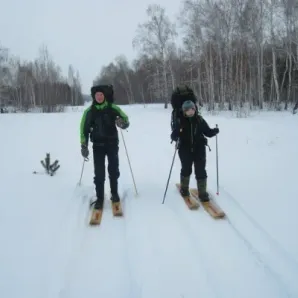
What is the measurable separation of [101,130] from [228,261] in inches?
109

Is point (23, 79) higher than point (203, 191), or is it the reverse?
point (23, 79)

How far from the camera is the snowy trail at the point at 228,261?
9.30 feet

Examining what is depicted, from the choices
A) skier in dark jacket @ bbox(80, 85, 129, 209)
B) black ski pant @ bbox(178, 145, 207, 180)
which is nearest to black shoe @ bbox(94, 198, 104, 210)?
skier in dark jacket @ bbox(80, 85, 129, 209)

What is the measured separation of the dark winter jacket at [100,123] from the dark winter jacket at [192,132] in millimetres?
1032

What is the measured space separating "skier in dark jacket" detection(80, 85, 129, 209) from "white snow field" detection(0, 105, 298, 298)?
1.71ft

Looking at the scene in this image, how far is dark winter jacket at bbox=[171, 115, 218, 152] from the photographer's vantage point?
481cm

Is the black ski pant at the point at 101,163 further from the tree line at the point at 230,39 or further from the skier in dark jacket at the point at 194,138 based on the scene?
the tree line at the point at 230,39

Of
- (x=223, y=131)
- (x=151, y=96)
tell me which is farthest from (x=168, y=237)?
(x=151, y=96)

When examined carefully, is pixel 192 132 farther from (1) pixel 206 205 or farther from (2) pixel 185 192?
(1) pixel 206 205

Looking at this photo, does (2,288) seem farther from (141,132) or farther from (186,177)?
(141,132)

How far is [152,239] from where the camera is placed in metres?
3.76

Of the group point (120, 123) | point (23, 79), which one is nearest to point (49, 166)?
point (120, 123)

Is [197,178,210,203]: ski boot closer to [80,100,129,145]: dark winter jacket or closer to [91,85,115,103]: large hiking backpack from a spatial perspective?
[80,100,129,145]: dark winter jacket

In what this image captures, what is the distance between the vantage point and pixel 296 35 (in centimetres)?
2056
